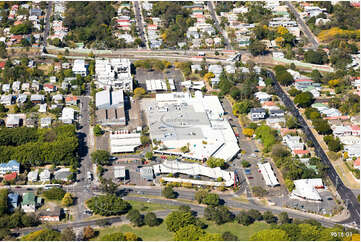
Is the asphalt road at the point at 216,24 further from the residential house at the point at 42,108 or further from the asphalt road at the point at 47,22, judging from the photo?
the residential house at the point at 42,108

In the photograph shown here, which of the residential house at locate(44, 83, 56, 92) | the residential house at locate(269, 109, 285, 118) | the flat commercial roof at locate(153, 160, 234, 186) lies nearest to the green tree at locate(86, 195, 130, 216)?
the flat commercial roof at locate(153, 160, 234, 186)

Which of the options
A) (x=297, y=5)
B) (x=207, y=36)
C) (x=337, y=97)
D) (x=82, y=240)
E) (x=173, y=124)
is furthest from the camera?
(x=297, y=5)

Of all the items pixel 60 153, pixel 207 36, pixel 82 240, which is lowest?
pixel 82 240

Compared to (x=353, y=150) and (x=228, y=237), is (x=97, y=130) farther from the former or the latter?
(x=353, y=150)

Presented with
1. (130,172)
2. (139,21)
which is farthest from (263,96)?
(139,21)

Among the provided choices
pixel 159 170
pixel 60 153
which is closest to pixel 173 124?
pixel 159 170

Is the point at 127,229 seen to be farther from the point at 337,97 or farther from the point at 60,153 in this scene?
the point at 337,97

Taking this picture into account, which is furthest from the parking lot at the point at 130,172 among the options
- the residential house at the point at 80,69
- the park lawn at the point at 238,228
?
the residential house at the point at 80,69
